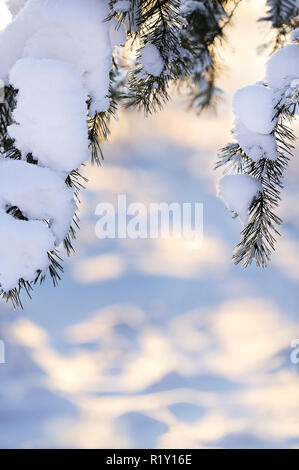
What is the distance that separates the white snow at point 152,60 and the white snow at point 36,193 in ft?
1.98

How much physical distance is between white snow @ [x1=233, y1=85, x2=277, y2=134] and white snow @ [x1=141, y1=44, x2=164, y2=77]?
33 cm

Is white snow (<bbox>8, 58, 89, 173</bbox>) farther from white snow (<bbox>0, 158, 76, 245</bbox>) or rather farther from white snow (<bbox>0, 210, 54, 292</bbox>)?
white snow (<bbox>0, 210, 54, 292</bbox>)

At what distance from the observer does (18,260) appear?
772 mm

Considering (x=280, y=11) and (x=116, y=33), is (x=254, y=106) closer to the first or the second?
(x=280, y=11)

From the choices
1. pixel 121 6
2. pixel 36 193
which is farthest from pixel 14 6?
pixel 36 193

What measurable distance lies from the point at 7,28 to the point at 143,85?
1.82ft

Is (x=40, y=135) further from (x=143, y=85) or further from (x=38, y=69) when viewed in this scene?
(x=143, y=85)

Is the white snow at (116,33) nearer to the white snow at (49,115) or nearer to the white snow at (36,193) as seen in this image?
the white snow at (49,115)

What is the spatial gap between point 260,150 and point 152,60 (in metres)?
0.44

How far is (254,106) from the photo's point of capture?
1036 mm

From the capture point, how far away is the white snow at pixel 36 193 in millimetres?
806

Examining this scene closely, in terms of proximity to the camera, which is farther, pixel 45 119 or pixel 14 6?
pixel 14 6

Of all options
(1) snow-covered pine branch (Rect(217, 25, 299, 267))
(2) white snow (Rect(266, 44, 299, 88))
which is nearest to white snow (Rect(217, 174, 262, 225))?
(1) snow-covered pine branch (Rect(217, 25, 299, 267))
